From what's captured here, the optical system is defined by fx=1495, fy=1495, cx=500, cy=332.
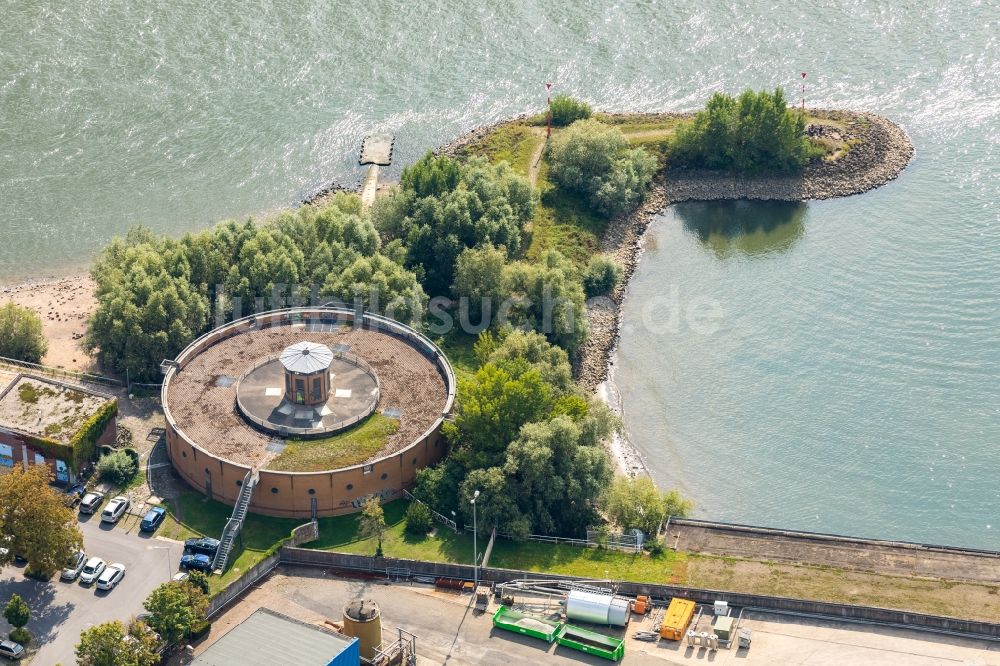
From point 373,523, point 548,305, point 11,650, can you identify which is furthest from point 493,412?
point 11,650

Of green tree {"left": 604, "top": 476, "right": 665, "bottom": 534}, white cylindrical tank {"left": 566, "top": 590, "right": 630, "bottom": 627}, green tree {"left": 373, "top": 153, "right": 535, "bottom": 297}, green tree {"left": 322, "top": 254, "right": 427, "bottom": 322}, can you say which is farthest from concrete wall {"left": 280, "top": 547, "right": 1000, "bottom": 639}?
green tree {"left": 373, "top": 153, "right": 535, "bottom": 297}

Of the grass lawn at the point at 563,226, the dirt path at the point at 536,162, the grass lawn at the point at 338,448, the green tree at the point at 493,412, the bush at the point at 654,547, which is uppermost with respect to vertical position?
the dirt path at the point at 536,162

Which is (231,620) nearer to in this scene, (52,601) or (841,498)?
(52,601)

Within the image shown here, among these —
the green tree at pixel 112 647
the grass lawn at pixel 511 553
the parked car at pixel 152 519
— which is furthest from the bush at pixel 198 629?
the parked car at pixel 152 519

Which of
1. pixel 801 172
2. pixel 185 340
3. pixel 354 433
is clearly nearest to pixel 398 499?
pixel 354 433

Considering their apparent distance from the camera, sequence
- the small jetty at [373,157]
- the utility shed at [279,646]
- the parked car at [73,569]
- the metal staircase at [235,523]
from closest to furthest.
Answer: the utility shed at [279,646] → the parked car at [73,569] → the metal staircase at [235,523] → the small jetty at [373,157]

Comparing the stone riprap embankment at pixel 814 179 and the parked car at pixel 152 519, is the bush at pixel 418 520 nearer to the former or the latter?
the parked car at pixel 152 519

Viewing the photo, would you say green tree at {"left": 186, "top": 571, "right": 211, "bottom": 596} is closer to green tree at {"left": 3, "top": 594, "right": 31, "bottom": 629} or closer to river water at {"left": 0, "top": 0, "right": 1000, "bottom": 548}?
green tree at {"left": 3, "top": 594, "right": 31, "bottom": 629}
